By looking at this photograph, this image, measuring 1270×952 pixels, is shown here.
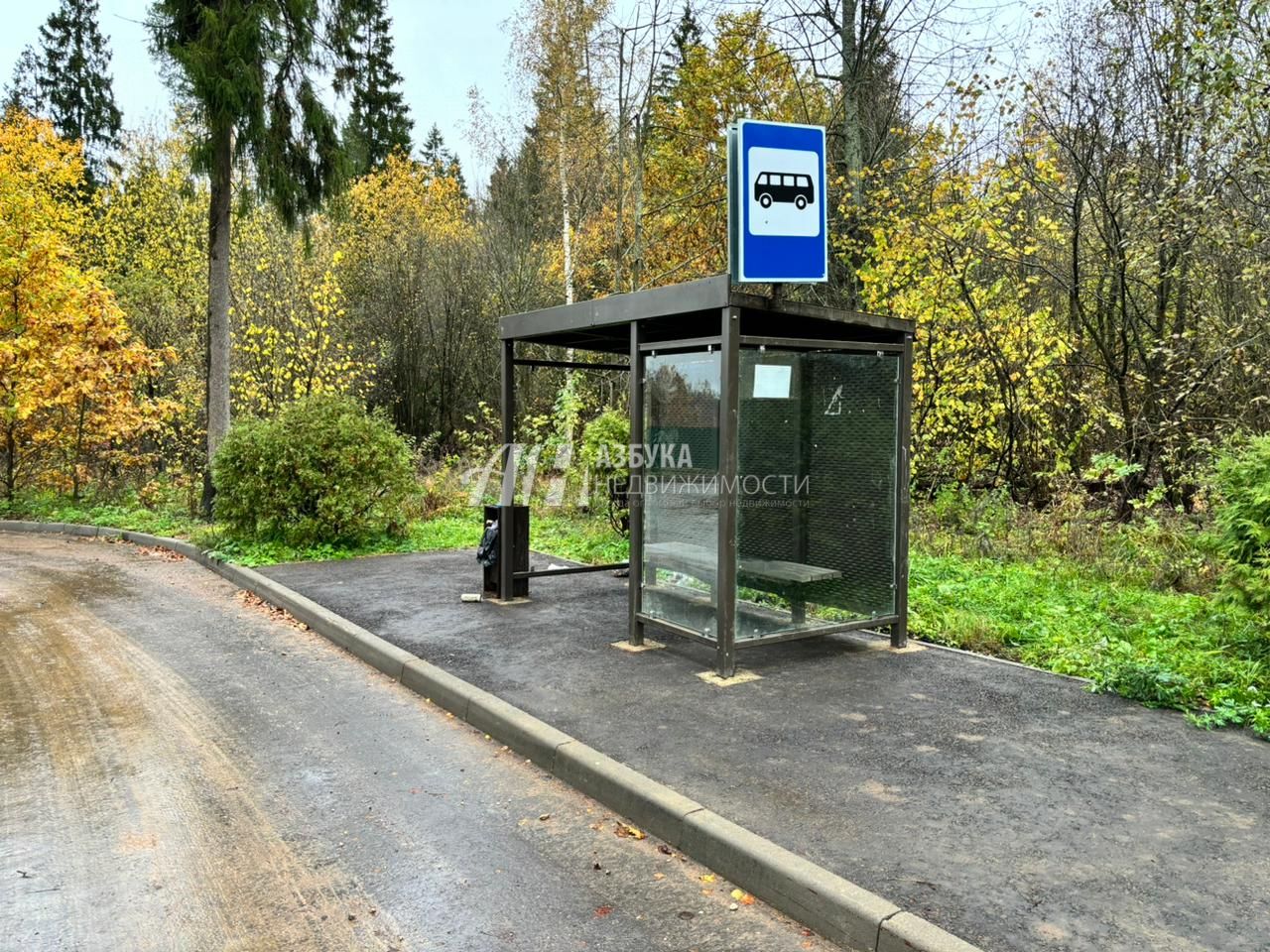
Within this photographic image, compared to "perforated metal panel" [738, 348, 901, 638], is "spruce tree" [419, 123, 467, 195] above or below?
above

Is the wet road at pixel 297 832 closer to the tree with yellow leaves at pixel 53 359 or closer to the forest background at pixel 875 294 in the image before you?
the forest background at pixel 875 294

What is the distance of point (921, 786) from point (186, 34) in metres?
15.1

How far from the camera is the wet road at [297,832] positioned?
3146 millimetres

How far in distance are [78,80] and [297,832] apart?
4670cm

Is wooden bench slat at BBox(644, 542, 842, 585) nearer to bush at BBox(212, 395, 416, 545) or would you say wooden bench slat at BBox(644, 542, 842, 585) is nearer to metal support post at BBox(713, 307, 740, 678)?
metal support post at BBox(713, 307, 740, 678)

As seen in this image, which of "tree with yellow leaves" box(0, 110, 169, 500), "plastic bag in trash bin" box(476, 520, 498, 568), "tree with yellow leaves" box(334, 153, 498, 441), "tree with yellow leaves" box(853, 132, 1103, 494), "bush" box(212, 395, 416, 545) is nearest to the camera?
"plastic bag in trash bin" box(476, 520, 498, 568)

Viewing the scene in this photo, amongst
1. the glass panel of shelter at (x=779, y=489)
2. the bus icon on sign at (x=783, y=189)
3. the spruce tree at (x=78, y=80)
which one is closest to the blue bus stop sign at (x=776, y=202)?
the bus icon on sign at (x=783, y=189)

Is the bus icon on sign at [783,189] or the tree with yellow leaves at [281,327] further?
the tree with yellow leaves at [281,327]

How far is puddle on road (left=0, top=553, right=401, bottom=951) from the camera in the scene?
3143 millimetres

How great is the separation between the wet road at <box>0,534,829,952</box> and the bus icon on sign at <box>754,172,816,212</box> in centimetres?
378

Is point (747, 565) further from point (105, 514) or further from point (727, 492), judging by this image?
point (105, 514)

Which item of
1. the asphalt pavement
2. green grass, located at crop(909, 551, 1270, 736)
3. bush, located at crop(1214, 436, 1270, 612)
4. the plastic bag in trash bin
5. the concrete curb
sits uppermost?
bush, located at crop(1214, 436, 1270, 612)

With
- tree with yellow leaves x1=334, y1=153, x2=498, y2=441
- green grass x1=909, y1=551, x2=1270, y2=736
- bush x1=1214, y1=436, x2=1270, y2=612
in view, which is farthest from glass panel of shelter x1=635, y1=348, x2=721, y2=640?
tree with yellow leaves x1=334, y1=153, x2=498, y2=441

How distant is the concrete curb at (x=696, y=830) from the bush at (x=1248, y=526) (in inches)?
156
